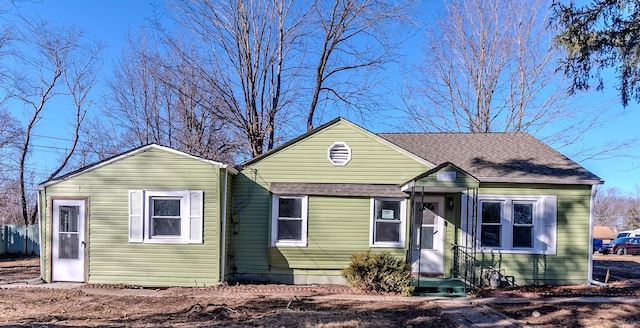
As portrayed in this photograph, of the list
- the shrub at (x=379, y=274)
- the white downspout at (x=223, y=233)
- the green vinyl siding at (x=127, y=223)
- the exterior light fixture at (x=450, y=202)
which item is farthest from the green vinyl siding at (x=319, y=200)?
the exterior light fixture at (x=450, y=202)

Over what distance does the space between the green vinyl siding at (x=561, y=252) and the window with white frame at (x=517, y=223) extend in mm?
158

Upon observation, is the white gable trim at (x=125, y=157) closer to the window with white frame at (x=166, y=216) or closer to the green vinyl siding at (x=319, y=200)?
the window with white frame at (x=166, y=216)

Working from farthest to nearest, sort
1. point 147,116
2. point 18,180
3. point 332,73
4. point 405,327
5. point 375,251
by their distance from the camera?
point 18,180 → point 147,116 → point 332,73 → point 375,251 → point 405,327

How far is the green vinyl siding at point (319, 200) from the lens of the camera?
10156 mm

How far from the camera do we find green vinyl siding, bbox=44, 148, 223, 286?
9.62 meters

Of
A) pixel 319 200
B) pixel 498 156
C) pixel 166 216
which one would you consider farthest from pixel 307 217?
pixel 498 156

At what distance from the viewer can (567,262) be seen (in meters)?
10.2

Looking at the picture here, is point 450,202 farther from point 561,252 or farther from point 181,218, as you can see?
point 181,218

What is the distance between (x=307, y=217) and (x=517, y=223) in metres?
5.53

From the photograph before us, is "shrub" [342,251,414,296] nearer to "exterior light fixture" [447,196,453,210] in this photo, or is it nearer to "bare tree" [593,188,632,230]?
"exterior light fixture" [447,196,453,210]

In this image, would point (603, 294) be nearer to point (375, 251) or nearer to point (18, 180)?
point (375, 251)

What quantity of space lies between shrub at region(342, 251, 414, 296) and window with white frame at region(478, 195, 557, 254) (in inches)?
102

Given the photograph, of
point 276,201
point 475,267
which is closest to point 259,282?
point 276,201

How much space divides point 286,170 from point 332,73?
9.38 metres
